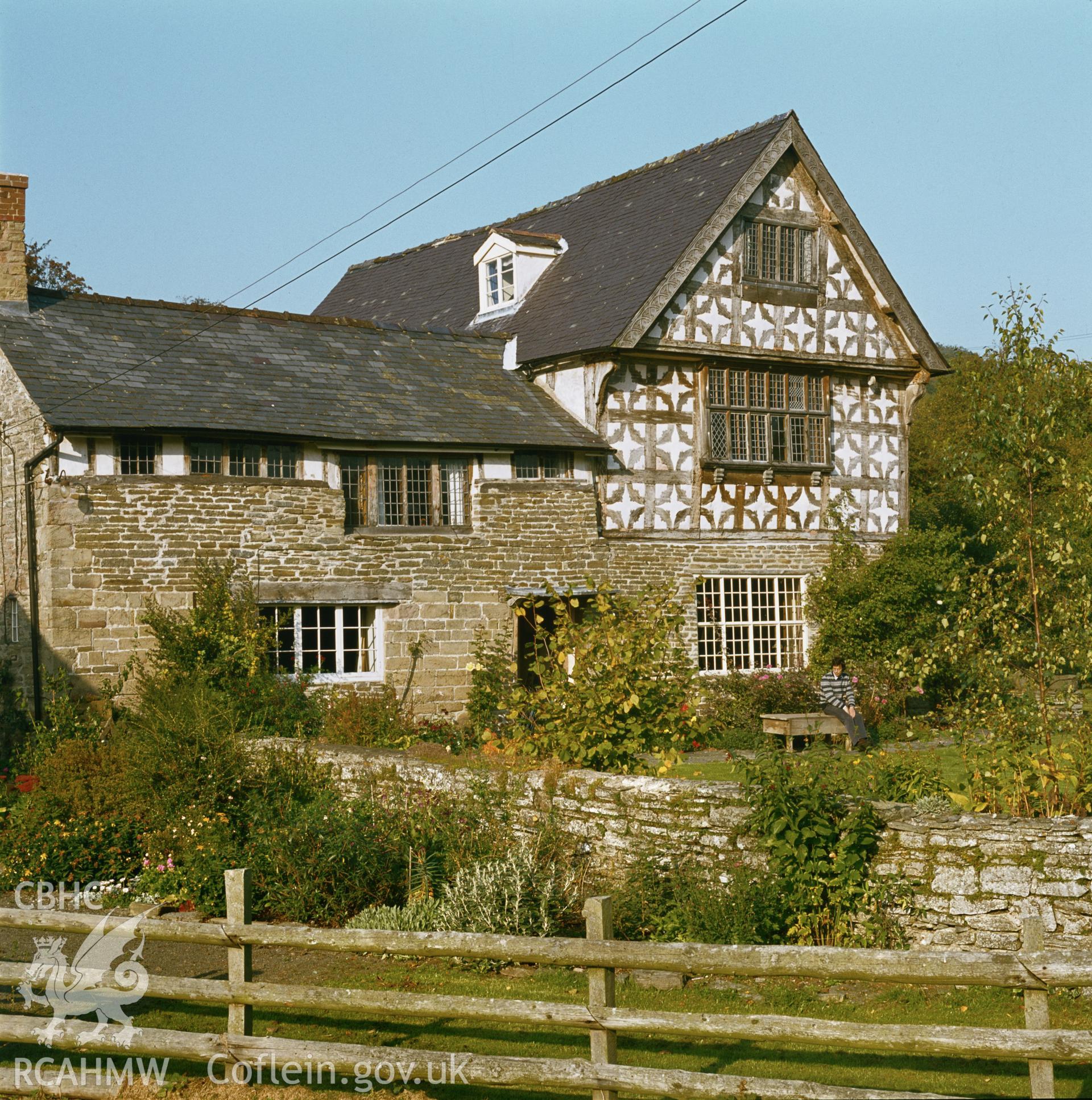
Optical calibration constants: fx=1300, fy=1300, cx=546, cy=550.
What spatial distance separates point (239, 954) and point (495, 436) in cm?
1246

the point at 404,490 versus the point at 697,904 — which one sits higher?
the point at 404,490

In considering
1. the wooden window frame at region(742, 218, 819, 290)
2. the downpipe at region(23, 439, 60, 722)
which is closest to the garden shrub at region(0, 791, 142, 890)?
the downpipe at region(23, 439, 60, 722)

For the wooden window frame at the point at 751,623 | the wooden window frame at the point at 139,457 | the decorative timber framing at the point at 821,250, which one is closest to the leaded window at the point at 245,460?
the wooden window frame at the point at 139,457

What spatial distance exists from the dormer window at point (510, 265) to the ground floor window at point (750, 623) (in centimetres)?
631

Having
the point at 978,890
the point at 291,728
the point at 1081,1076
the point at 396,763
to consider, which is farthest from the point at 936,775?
the point at 291,728

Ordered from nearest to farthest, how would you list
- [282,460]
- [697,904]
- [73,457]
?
1. [697,904]
2. [73,457]
3. [282,460]

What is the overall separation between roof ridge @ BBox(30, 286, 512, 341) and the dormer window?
1268mm

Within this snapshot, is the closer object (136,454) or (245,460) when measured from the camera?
(136,454)

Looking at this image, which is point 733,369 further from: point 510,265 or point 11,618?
point 11,618

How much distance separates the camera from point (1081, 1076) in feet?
22.3

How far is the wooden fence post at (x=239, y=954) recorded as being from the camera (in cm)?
655

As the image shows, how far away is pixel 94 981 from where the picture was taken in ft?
22.4

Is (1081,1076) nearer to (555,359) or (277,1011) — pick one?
(277,1011)

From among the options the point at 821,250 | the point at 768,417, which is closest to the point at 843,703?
the point at 768,417
